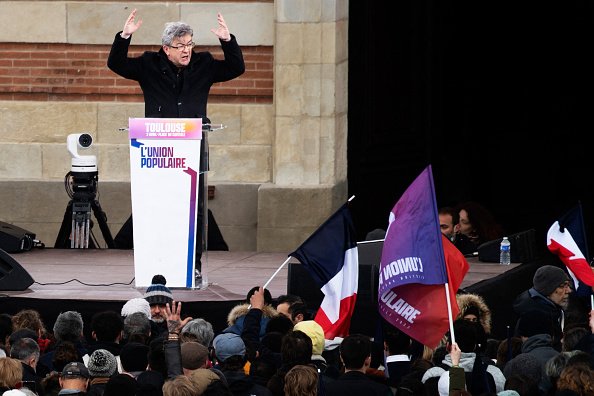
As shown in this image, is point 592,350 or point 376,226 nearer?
point 592,350

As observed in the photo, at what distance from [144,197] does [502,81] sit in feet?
34.1

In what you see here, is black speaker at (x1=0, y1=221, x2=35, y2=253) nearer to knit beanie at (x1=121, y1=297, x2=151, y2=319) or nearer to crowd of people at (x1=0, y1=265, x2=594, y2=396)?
crowd of people at (x1=0, y1=265, x2=594, y2=396)

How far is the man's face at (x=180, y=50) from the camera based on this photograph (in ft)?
31.3

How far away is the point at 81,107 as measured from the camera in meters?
13.7

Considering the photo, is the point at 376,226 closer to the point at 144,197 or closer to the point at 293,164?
the point at 293,164

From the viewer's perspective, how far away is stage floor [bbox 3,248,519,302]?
955 cm

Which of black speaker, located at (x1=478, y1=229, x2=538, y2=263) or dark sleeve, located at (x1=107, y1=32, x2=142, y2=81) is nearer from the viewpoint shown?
dark sleeve, located at (x1=107, y1=32, x2=142, y2=81)

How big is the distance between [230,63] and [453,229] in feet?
11.0

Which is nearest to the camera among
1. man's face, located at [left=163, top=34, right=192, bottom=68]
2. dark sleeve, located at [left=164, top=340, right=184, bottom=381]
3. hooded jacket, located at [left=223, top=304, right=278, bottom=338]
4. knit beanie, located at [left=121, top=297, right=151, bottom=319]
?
dark sleeve, located at [left=164, top=340, right=184, bottom=381]

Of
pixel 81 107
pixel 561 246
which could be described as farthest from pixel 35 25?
pixel 561 246

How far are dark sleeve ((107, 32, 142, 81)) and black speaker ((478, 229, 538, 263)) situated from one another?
13.3ft

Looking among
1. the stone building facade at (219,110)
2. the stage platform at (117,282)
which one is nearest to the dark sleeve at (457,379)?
the stage platform at (117,282)

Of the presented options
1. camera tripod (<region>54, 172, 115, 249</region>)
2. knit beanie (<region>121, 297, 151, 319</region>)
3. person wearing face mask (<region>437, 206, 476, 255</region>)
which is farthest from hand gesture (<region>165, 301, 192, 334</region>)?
person wearing face mask (<region>437, 206, 476, 255</region>)

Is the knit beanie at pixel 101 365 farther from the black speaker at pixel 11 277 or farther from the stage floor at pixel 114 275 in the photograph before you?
the black speaker at pixel 11 277
